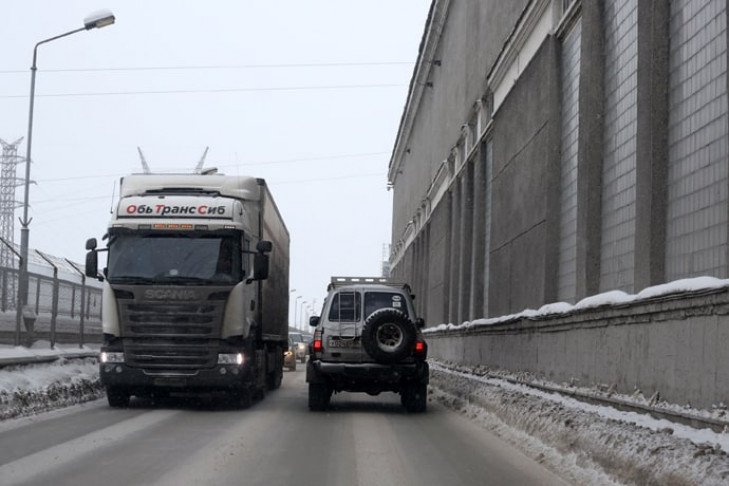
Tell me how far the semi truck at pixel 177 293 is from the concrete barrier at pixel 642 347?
5.04m

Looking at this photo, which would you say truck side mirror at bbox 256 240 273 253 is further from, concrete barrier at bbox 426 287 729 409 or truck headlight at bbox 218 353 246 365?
concrete barrier at bbox 426 287 729 409

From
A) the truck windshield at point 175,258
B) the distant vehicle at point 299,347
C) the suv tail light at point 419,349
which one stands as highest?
the truck windshield at point 175,258

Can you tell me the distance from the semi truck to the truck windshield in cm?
2

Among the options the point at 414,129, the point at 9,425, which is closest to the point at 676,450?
the point at 9,425

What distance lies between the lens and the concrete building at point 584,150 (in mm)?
10430

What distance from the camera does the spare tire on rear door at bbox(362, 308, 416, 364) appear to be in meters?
15.9

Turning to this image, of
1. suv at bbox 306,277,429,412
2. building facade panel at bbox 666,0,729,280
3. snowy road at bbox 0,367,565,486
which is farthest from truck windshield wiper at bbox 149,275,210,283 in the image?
building facade panel at bbox 666,0,729,280

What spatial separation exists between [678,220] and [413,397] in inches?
277

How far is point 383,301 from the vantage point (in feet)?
56.2

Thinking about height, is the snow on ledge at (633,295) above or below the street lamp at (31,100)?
below

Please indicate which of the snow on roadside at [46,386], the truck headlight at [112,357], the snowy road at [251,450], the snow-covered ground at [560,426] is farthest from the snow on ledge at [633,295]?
the snow on roadside at [46,386]

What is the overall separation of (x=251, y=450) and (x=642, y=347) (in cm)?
454

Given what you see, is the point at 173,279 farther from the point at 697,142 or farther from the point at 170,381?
the point at 697,142

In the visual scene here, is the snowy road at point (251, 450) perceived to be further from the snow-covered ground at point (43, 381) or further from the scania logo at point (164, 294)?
the scania logo at point (164, 294)
